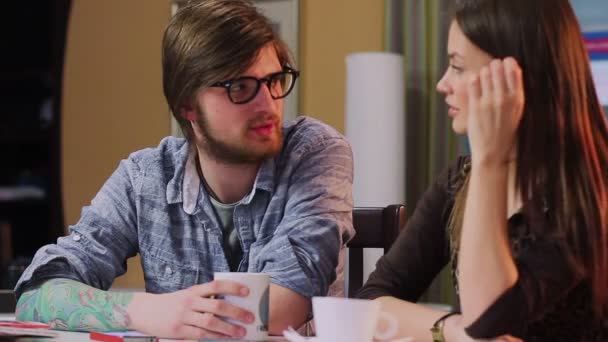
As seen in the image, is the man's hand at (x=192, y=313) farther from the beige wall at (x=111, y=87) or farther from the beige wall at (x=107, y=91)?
the beige wall at (x=107, y=91)

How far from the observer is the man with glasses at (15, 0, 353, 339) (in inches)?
71.1

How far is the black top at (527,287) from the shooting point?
1337mm

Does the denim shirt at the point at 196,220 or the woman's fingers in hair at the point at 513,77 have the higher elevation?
the woman's fingers in hair at the point at 513,77

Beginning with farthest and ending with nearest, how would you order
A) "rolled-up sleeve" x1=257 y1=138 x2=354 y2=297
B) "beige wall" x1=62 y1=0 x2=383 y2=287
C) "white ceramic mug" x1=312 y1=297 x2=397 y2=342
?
1. "beige wall" x1=62 y1=0 x2=383 y2=287
2. "rolled-up sleeve" x1=257 y1=138 x2=354 y2=297
3. "white ceramic mug" x1=312 y1=297 x2=397 y2=342

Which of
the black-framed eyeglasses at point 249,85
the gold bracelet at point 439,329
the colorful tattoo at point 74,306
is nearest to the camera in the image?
the gold bracelet at point 439,329

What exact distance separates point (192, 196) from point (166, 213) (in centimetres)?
6

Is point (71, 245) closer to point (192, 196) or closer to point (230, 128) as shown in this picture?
point (192, 196)

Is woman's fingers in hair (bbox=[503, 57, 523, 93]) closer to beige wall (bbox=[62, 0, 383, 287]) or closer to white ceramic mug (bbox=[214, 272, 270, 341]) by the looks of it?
white ceramic mug (bbox=[214, 272, 270, 341])

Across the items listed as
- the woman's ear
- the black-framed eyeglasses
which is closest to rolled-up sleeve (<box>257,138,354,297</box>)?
the black-framed eyeglasses

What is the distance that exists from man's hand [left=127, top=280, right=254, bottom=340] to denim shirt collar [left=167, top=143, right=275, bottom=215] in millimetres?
346

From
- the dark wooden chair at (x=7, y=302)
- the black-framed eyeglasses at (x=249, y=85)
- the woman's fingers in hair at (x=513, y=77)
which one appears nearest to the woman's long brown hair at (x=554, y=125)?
the woman's fingers in hair at (x=513, y=77)

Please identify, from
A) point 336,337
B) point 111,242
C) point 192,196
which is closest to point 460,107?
point 336,337

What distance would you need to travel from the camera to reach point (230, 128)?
1914 millimetres

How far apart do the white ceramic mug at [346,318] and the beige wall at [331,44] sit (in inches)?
127
